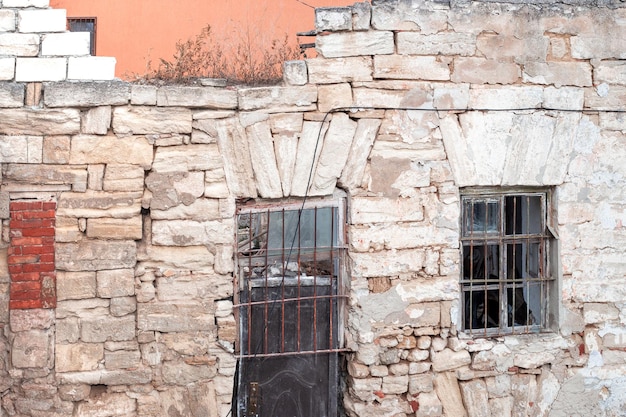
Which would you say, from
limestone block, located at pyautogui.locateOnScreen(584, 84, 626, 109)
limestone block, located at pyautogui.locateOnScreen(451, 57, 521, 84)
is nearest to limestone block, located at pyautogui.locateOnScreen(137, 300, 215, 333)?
limestone block, located at pyautogui.locateOnScreen(451, 57, 521, 84)

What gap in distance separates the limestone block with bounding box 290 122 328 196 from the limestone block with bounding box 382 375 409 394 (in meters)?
1.47

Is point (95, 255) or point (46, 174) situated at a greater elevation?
point (46, 174)

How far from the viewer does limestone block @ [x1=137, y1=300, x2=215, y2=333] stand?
4938 millimetres

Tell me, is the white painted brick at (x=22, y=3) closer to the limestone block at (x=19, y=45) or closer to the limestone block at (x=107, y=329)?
the limestone block at (x=19, y=45)

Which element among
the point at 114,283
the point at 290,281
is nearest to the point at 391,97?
the point at 290,281

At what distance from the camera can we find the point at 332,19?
5043mm

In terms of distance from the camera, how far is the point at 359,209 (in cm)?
513

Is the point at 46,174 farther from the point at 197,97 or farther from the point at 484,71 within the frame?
the point at 484,71

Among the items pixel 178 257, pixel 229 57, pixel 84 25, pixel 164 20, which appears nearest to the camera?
pixel 178 257

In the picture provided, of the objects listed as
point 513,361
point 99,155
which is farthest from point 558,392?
point 99,155

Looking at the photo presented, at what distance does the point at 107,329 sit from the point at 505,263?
289 cm

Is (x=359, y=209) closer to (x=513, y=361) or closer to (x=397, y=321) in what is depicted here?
(x=397, y=321)

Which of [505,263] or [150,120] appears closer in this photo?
[150,120]

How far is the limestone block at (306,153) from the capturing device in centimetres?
505
